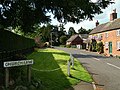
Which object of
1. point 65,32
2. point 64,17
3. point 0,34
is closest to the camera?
point 64,17

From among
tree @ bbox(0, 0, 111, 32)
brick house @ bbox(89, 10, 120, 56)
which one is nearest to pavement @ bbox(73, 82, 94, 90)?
tree @ bbox(0, 0, 111, 32)

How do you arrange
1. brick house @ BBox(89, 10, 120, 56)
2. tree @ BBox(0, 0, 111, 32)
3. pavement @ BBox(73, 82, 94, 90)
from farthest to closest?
brick house @ BBox(89, 10, 120, 56) → pavement @ BBox(73, 82, 94, 90) → tree @ BBox(0, 0, 111, 32)

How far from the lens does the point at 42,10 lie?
12.0 m

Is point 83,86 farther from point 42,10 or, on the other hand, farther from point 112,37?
point 112,37

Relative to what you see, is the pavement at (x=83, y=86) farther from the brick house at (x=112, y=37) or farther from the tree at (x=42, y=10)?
the brick house at (x=112, y=37)

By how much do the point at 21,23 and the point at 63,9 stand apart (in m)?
2.38

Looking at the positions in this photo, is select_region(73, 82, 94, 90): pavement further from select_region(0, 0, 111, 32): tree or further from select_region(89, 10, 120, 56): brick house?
select_region(89, 10, 120, 56): brick house

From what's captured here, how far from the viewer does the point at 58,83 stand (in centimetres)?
1460

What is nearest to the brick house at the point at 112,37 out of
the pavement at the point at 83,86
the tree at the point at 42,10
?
the pavement at the point at 83,86

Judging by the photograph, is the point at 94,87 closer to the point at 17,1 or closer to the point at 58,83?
the point at 58,83

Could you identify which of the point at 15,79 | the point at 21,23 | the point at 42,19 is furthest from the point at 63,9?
the point at 15,79

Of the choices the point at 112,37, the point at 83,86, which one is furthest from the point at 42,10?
the point at 112,37

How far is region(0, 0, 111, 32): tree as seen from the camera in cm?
1118

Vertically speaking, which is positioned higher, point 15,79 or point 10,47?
point 10,47
